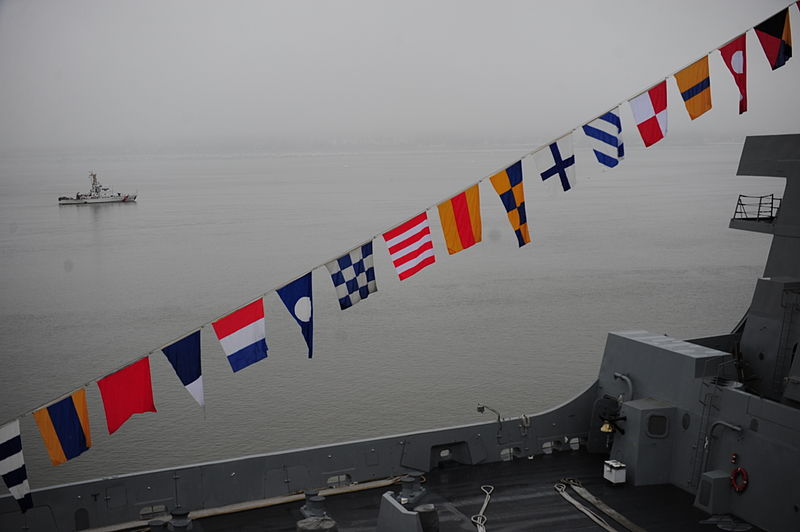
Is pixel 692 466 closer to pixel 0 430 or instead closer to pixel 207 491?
pixel 207 491

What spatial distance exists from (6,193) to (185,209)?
2345 cm

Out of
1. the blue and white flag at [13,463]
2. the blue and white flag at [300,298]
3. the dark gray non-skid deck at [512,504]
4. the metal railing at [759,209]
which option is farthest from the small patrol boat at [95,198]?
the blue and white flag at [13,463]

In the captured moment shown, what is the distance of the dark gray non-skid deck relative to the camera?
696 centimetres

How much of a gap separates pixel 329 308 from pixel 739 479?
66.0ft

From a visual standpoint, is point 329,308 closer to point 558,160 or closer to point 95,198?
point 558,160

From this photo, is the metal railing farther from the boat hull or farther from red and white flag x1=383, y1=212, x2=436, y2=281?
the boat hull

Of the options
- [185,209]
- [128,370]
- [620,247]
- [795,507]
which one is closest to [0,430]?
[128,370]

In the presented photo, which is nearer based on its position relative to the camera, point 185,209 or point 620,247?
point 620,247

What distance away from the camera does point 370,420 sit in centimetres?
1762

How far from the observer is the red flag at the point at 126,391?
584cm

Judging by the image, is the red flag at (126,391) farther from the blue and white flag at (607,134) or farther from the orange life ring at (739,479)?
the orange life ring at (739,479)

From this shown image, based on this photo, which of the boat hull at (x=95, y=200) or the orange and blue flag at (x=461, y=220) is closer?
the orange and blue flag at (x=461, y=220)

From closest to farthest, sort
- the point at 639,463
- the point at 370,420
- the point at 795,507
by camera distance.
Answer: the point at 795,507, the point at 639,463, the point at 370,420

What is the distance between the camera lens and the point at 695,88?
7.85 metres
